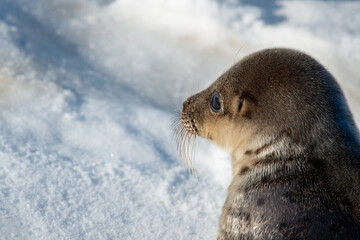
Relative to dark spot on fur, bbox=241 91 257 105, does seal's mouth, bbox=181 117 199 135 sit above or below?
below

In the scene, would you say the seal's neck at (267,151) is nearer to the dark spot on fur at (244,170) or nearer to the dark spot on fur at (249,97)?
the dark spot on fur at (244,170)

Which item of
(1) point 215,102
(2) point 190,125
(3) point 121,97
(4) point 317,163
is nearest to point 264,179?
(4) point 317,163

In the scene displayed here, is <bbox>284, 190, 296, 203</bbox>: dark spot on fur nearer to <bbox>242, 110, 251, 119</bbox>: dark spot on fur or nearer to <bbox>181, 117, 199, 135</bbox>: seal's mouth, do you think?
<bbox>242, 110, 251, 119</bbox>: dark spot on fur


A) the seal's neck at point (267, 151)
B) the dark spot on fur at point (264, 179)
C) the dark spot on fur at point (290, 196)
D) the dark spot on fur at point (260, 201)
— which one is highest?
the seal's neck at point (267, 151)

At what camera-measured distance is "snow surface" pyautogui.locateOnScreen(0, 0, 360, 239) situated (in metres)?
2.43

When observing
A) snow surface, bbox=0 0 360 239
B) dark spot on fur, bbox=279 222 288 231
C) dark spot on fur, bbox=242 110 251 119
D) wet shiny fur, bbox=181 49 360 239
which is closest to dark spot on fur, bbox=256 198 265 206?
wet shiny fur, bbox=181 49 360 239

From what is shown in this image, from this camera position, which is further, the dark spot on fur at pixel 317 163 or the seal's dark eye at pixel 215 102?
the seal's dark eye at pixel 215 102

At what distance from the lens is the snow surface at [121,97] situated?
7.96 feet

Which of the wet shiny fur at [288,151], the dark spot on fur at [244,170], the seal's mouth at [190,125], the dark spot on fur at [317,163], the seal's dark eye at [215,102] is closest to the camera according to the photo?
the wet shiny fur at [288,151]

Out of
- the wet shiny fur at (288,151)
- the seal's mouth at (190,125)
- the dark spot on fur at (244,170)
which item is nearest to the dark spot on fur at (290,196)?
the wet shiny fur at (288,151)

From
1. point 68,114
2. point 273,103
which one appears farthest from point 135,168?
point 273,103

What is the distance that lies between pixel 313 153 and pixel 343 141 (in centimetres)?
14

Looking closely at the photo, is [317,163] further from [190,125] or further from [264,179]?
[190,125]

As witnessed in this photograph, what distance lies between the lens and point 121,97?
12.4 ft
